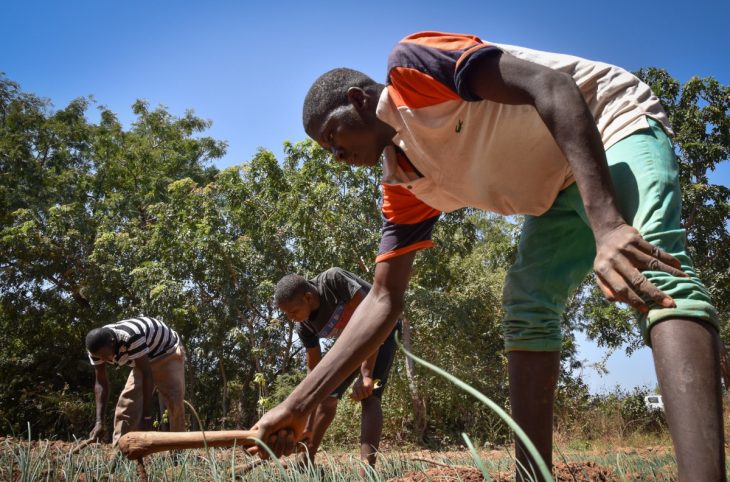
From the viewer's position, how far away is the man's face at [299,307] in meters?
3.74

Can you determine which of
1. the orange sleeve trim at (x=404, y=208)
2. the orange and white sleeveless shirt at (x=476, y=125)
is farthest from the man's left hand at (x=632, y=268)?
the orange sleeve trim at (x=404, y=208)

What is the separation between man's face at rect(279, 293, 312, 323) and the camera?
374 centimetres

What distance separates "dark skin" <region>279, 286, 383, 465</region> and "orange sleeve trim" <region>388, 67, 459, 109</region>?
193 cm

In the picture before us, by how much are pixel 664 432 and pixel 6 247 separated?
15.9m

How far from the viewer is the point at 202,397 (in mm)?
14891

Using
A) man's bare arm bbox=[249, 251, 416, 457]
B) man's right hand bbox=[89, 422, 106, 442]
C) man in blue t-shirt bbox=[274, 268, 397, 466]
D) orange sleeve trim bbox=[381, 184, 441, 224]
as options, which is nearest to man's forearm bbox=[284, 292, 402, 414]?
man's bare arm bbox=[249, 251, 416, 457]

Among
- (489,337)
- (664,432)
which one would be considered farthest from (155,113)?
(664,432)

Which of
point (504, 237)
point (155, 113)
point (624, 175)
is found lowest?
point (624, 175)

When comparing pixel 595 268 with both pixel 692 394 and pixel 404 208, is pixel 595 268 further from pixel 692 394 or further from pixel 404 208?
pixel 404 208

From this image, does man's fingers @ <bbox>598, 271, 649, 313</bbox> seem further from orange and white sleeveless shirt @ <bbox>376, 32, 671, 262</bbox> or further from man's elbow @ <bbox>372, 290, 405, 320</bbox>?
man's elbow @ <bbox>372, 290, 405, 320</bbox>

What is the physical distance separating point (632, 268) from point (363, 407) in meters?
2.77

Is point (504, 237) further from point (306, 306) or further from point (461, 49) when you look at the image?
point (461, 49)

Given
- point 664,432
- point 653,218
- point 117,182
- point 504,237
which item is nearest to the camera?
point 653,218

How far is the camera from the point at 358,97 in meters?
1.75
